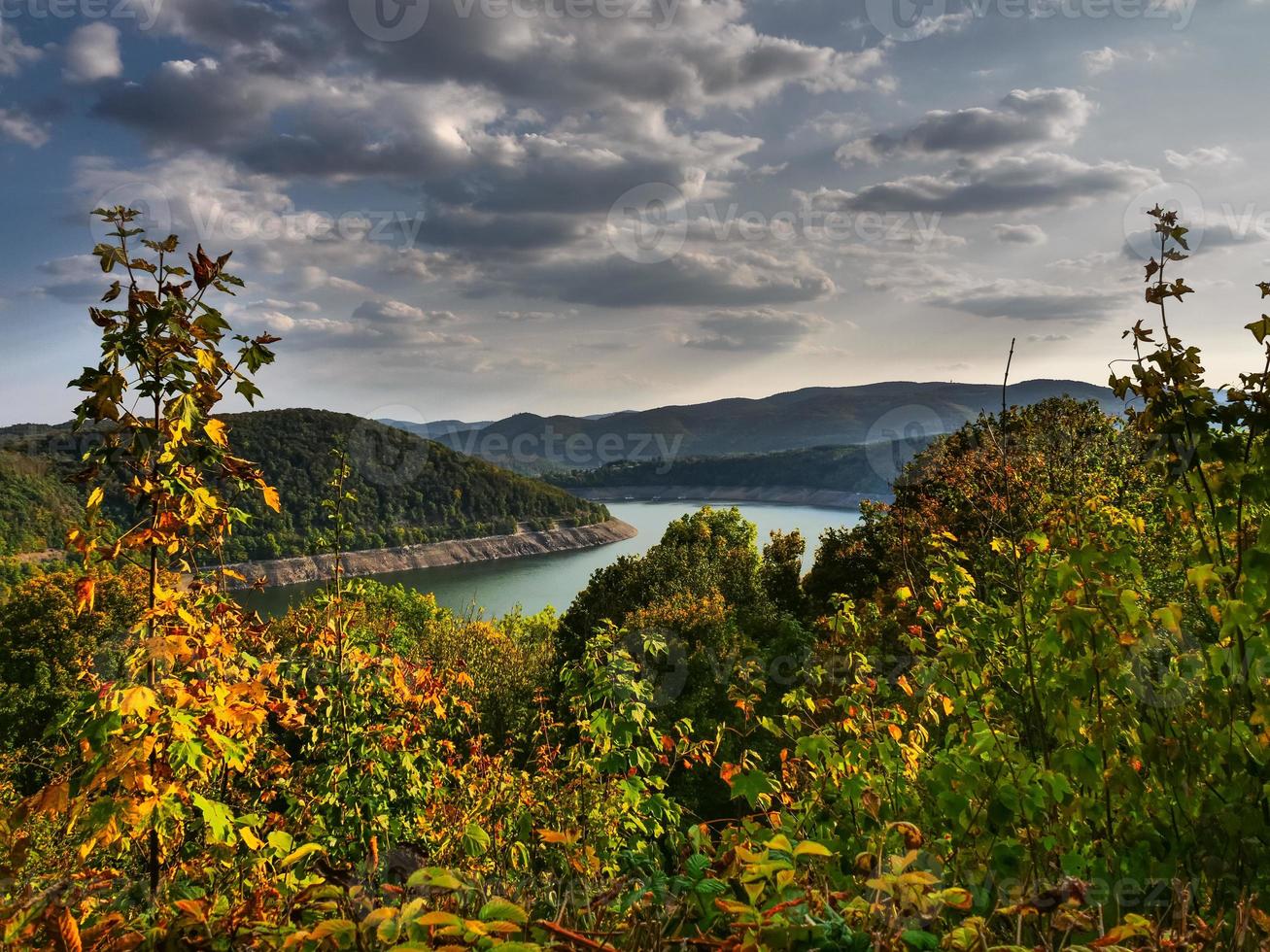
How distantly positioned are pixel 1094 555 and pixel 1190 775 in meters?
0.67

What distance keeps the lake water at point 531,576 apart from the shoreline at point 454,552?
3.42ft

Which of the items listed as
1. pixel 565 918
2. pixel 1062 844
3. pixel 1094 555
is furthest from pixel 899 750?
pixel 565 918

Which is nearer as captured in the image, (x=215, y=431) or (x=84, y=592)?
(x=84, y=592)

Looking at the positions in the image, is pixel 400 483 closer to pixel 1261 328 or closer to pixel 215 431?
Answer: pixel 215 431

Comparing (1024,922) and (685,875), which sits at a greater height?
(685,875)

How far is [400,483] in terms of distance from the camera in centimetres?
9644

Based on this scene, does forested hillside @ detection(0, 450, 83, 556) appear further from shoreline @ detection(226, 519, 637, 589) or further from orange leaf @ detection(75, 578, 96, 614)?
orange leaf @ detection(75, 578, 96, 614)

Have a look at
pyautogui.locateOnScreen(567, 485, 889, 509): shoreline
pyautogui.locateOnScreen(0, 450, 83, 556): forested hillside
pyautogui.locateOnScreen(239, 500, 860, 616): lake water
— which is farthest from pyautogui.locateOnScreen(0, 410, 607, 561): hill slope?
pyautogui.locateOnScreen(567, 485, 889, 509): shoreline

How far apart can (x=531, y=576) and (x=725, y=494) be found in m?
68.5

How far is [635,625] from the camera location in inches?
783

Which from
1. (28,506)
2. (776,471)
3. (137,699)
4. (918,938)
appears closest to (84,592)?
(137,699)

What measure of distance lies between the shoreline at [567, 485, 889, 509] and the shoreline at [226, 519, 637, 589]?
2995cm

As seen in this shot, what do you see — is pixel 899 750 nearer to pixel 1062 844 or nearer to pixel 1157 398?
pixel 1062 844

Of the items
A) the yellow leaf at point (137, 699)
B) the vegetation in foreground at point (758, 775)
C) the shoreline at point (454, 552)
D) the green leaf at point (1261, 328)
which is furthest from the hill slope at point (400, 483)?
the green leaf at point (1261, 328)
